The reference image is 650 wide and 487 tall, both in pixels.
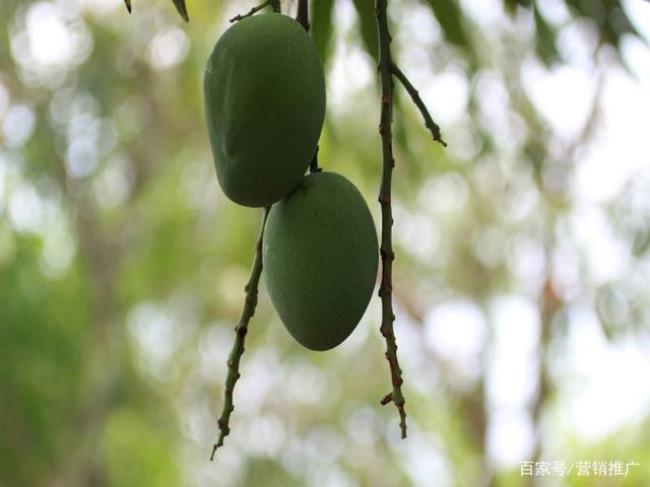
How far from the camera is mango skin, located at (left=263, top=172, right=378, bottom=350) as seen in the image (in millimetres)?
623

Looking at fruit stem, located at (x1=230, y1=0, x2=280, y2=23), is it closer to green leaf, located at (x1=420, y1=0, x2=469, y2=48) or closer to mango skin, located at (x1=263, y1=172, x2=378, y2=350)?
mango skin, located at (x1=263, y1=172, x2=378, y2=350)

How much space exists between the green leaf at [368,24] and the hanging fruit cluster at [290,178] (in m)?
0.26

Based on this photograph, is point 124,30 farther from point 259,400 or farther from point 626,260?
point 626,260

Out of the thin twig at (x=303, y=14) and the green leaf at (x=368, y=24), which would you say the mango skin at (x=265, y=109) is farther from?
the green leaf at (x=368, y=24)

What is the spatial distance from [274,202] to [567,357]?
2.96 metres

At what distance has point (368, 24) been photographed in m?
0.91

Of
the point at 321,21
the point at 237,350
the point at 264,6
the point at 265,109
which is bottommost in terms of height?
the point at 237,350

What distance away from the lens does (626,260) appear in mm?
2748

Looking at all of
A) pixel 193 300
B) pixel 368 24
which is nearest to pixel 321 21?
pixel 368 24

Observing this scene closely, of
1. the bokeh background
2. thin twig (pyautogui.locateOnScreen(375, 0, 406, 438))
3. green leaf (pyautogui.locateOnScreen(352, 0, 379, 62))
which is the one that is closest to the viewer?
thin twig (pyautogui.locateOnScreen(375, 0, 406, 438))

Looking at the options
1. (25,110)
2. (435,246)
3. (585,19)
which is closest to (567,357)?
(435,246)

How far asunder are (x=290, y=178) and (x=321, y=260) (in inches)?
2.3

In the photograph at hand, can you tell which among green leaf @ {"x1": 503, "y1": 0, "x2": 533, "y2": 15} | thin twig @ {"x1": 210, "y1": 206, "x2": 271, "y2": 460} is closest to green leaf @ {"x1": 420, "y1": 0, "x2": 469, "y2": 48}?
green leaf @ {"x1": 503, "y1": 0, "x2": 533, "y2": 15}

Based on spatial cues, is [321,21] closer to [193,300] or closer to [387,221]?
[387,221]
